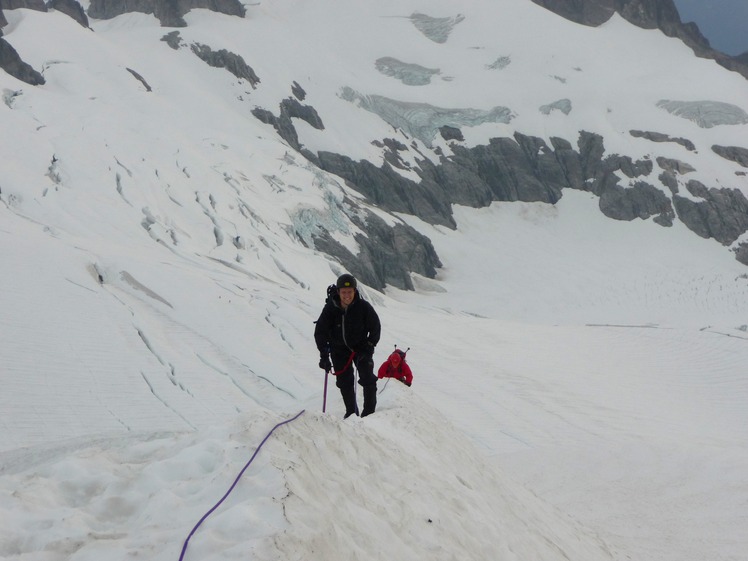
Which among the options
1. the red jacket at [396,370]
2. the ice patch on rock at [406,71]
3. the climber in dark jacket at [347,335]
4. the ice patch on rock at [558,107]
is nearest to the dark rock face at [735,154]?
the ice patch on rock at [558,107]

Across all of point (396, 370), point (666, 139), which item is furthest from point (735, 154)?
point (396, 370)

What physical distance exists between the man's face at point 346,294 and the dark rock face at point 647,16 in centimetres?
12805

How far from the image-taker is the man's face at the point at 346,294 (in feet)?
20.2

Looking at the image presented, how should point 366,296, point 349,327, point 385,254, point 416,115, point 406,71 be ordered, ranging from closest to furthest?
1. point 349,327
2. point 366,296
3. point 385,254
4. point 416,115
5. point 406,71

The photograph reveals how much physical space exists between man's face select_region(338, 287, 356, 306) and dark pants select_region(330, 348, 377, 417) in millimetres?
552

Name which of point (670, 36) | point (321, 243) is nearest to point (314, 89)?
point (321, 243)

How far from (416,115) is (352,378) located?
68.9 metres

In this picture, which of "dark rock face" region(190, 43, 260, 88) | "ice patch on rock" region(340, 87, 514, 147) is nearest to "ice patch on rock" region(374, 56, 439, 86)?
"ice patch on rock" region(340, 87, 514, 147)

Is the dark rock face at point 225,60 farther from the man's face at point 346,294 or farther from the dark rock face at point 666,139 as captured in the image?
the man's face at point 346,294

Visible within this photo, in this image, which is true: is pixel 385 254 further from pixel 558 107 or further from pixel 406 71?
pixel 406 71

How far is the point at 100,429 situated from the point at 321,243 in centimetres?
3100

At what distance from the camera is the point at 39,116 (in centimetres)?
2766

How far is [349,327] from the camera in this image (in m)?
6.45

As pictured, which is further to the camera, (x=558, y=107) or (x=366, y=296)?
(x=558, y=107)
